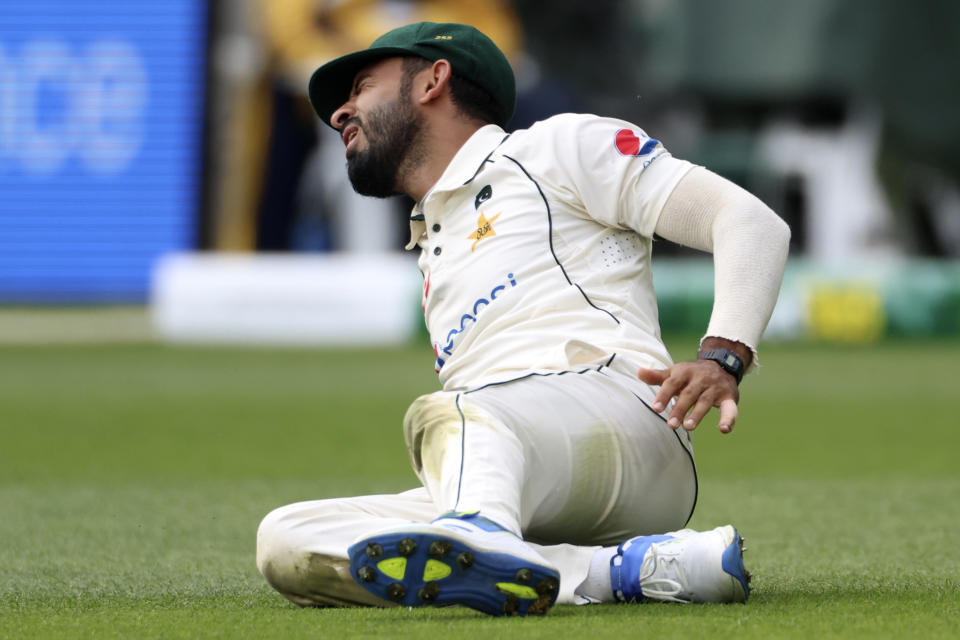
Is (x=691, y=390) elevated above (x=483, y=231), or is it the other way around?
(x=483, y=231)

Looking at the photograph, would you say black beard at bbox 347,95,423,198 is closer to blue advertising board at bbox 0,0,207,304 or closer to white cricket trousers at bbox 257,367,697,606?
white cricket trousers at bbox 257,367,697,606

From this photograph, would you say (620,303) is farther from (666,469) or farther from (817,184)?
(817,184)

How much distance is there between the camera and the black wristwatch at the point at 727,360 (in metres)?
2.85

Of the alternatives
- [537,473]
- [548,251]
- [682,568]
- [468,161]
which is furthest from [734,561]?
[468,161]

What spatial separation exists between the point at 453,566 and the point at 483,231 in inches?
35.5

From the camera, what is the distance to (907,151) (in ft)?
72.1

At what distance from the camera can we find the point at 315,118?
2056 centimetres

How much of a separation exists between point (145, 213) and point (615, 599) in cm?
1799

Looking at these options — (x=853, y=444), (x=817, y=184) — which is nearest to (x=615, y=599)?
(x=853, y=444)

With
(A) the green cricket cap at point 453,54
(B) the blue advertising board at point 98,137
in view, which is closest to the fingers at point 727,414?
(A) the green cricket cap at point 453,54

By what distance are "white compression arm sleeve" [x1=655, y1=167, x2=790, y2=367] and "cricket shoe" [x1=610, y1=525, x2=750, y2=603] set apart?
0.35m

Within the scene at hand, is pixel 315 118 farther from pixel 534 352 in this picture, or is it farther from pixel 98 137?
pixel 534 352

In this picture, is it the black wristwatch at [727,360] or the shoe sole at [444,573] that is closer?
the shoe sole at [444,573]

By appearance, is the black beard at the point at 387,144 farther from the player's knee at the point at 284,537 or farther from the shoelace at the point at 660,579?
the shoelace at the point at 660,579
